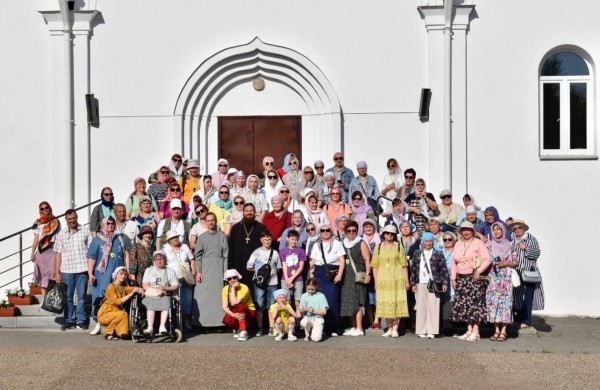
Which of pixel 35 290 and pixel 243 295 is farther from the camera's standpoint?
pixel 35 290

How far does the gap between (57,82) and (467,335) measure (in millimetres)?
8468

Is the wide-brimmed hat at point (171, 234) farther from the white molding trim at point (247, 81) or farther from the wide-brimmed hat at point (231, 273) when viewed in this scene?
the white molding trim at point (247, 81)

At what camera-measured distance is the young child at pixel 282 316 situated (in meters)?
14.1

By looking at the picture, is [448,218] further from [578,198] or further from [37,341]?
[37,341]

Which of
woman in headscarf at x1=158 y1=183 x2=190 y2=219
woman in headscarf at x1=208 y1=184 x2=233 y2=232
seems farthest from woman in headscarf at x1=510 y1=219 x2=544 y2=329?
woman in headscarf at x1=158 y1=183 x2=190 y2=219

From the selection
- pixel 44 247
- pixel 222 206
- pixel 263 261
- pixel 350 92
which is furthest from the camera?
pixel 350 92

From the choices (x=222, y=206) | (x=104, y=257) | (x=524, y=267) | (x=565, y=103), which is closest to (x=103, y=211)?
(x=104, y=257)

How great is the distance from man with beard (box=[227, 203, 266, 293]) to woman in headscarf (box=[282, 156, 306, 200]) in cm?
164

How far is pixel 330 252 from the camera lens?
1466cm

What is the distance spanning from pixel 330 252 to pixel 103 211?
3.85 m

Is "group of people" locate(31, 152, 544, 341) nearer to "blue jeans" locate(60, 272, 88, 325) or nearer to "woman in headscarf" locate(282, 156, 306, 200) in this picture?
"blue jeans" locate(60, 272, 88, 325)

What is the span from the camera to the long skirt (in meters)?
14.3

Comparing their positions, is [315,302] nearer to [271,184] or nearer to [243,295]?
[243,295]

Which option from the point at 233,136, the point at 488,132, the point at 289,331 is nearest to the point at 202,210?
the point at 289,331
